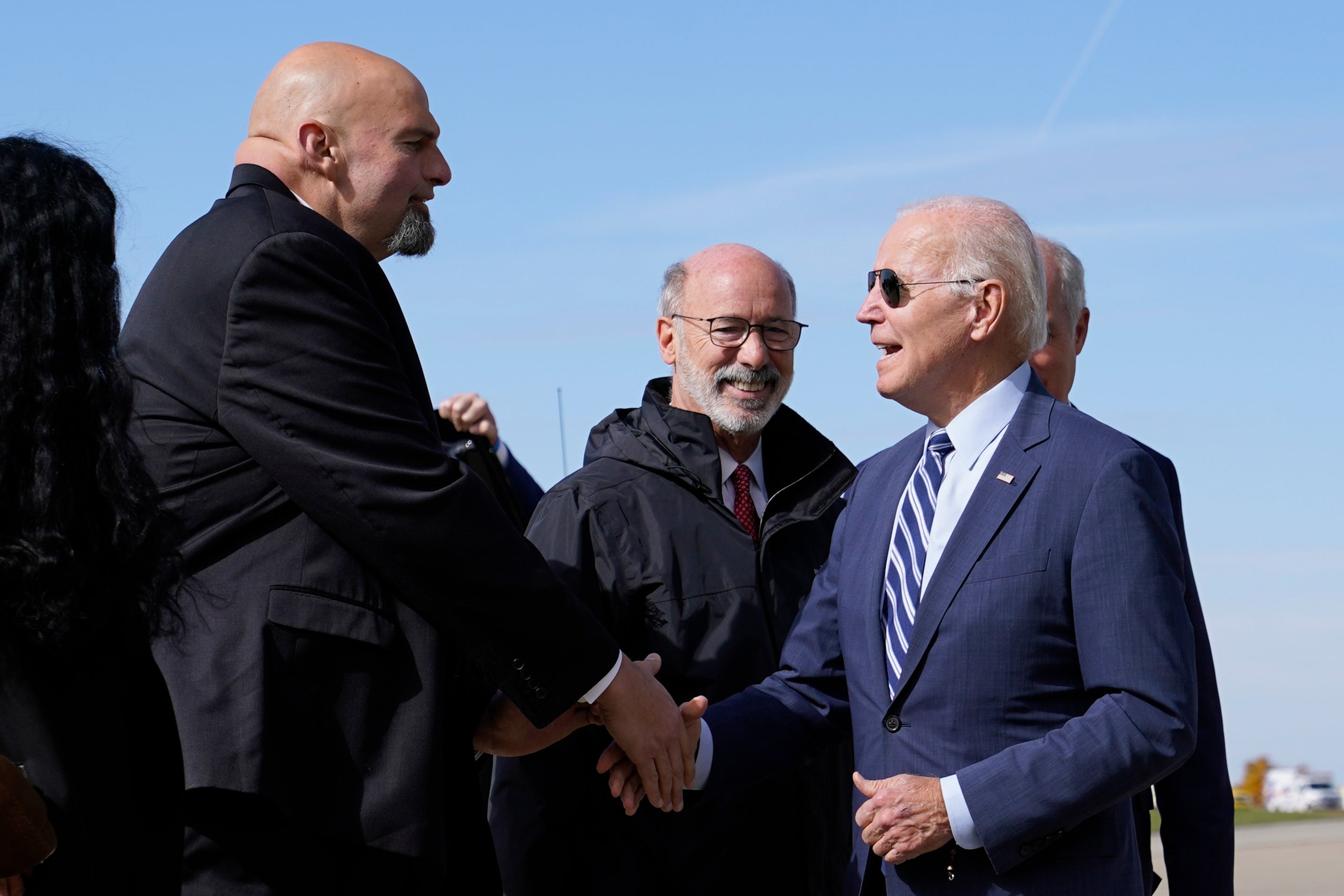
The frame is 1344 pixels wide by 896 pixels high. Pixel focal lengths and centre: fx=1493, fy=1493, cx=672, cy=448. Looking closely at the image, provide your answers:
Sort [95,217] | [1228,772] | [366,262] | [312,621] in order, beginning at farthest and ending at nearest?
[1228,772] < [366,262] < [312,621] < [95,217]

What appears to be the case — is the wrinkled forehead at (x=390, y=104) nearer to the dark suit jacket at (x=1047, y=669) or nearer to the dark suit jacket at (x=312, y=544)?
the dark suit jacket at (x=312, y=544)

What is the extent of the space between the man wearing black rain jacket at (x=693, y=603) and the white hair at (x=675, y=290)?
1.14 ft

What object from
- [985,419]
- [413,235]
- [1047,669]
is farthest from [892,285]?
[413,235]

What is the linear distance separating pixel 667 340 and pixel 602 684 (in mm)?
2214

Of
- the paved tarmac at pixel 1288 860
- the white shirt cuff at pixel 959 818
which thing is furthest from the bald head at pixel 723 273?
the paved tarmac at pixel 1288 860

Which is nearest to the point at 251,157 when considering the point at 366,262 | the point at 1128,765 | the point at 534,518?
the point at 366,262

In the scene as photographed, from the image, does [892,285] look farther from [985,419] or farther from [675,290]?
[675,290]

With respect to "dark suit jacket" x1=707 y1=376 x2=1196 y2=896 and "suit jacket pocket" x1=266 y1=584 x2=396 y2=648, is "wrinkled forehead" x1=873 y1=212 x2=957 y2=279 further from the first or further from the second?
"suit jacket pocket" x1=266 y1=584 x2=396 y2=648

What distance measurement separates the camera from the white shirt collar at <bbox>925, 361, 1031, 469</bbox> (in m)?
3.30

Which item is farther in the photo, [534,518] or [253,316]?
[534,518]

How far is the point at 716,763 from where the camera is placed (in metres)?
3.57

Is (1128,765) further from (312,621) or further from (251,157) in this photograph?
(251,157)

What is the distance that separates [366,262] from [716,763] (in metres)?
1.44

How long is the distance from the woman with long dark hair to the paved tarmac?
6.65 metres
